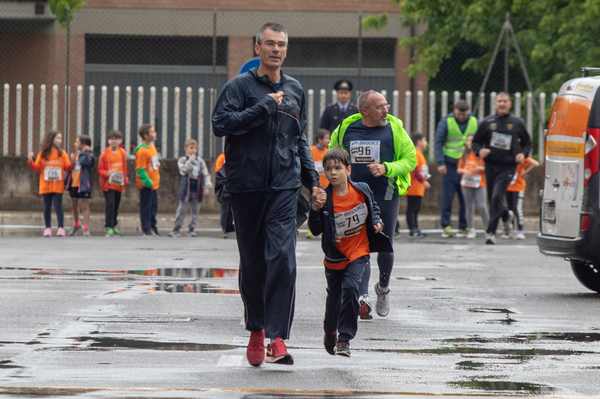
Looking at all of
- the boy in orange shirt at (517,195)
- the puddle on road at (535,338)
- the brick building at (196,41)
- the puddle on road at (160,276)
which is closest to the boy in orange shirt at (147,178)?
the boy in orange shirt at (517,195)

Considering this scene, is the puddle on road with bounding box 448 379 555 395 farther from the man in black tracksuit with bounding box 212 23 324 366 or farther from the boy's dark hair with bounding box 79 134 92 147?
the boy's dark hair with bounding box 79 134 92 147

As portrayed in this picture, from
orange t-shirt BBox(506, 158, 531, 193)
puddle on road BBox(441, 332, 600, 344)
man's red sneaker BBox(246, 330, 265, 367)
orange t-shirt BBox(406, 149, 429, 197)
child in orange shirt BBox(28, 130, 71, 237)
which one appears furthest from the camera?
child in orange shirt BBox(28, 130, 71, 237)

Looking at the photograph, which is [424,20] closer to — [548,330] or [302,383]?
[548,330]

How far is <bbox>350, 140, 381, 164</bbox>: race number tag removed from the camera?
12.1m

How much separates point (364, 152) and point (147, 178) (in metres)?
12.5

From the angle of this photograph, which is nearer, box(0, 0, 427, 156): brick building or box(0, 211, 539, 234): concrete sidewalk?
box(0, 211, 539, 234): concrete sidewalk

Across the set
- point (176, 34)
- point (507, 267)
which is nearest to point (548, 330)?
point (507, 267)

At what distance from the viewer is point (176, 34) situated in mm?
35688

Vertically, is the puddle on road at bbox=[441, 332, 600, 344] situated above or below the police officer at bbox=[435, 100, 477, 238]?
below

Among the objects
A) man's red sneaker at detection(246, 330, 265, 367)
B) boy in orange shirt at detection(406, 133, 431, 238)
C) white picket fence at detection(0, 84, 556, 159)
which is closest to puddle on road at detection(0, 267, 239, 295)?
man's red sneaker at detection(246, 330, 265, 367)

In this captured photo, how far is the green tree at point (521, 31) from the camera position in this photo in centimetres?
3067

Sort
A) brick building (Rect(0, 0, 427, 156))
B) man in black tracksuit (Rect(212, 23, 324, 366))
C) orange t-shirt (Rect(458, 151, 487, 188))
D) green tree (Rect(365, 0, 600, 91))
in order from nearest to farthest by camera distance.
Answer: man in black tracksuit (Rect(212, 23, 324, 366))
orange t-shirt (Rect(458, 151, 487, 188))
green tree (Rect(365, 0, 600, 91))
brick building (Rect(0, 0, 427, 156))

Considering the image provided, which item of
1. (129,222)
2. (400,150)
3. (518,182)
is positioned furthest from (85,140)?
(400,150)

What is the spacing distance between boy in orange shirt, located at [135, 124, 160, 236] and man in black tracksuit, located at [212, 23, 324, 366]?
48.2 ft
